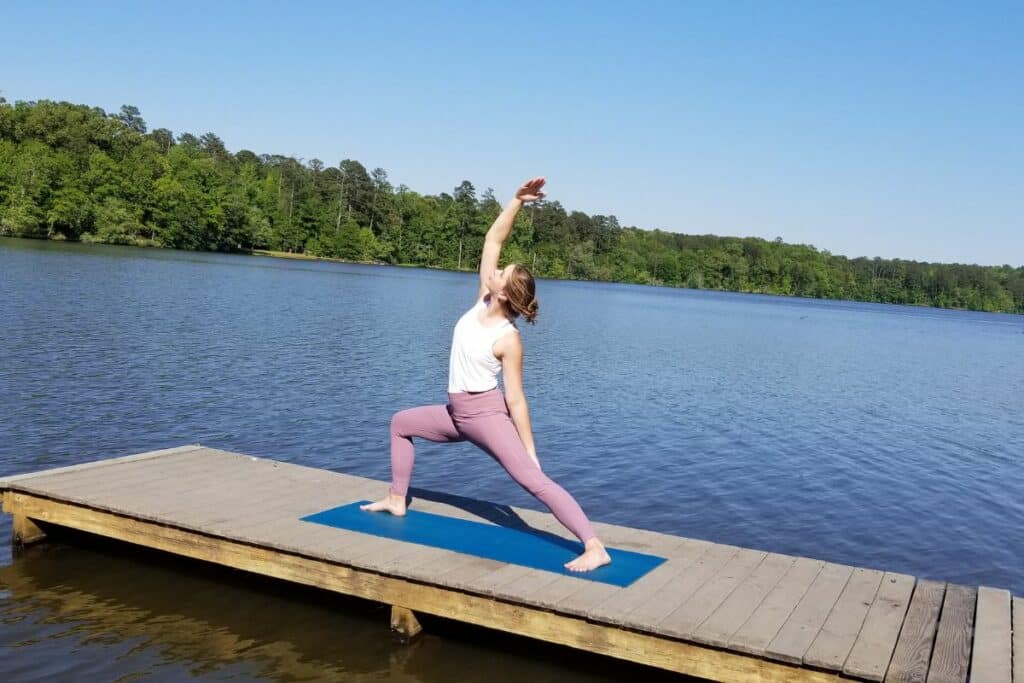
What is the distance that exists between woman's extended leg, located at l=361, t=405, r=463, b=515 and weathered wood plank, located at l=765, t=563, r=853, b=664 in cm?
285

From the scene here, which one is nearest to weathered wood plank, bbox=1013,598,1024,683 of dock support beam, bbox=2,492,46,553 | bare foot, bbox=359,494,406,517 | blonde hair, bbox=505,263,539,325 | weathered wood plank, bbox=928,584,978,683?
weathered wood plank, bbox=928,584,978,683

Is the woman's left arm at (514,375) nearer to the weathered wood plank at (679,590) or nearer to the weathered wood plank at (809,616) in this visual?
the weathered wood plank at (679,590)

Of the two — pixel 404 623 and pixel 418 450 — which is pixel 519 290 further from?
pixel 418 450

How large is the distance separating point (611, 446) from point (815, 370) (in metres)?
20.2

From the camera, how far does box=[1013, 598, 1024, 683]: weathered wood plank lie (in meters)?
5.15

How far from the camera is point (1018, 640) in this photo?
18.7 ft

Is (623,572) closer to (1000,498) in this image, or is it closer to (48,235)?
(1000,498)

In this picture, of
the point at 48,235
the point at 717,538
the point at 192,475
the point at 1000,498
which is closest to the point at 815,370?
the point at 1000,498

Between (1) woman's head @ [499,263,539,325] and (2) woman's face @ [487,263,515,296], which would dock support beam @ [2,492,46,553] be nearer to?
(2) woman's face @ [487,263,515,296]

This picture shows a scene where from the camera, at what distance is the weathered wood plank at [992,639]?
514 centimetres

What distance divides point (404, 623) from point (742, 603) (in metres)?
2.49

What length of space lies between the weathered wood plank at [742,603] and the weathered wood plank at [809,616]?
0.84 feet

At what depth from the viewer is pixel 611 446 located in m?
15.5

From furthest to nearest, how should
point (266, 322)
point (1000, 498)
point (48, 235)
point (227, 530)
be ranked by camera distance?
1. point (48, 235)
2. point (266, 322)
3. point (1000, 498)
4. point (227, 530)
